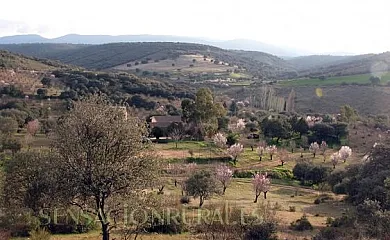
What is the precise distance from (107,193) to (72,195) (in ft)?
3.95

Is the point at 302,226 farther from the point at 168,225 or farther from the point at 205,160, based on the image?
the point at 205,160

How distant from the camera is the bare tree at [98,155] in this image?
48.9ft

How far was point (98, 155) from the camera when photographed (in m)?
15.0

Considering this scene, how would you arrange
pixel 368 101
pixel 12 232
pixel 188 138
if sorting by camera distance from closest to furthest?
pixel 12 232, pixel 188 138, pixel 368 101

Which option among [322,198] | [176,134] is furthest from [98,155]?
[176,134]

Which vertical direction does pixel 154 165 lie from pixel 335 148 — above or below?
above

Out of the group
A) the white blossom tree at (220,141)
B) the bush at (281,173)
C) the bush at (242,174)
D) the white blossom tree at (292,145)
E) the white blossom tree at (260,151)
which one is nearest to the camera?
the bush at (242,174)

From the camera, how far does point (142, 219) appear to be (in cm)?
1662

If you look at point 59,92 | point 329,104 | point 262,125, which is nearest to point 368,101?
point 329,104

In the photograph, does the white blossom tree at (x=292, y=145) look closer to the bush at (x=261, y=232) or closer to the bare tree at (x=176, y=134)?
the bare tree at (x=176, y=134)

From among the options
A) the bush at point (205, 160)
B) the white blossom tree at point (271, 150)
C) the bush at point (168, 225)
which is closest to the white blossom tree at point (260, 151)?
the white blossom tree at point (271, 150)

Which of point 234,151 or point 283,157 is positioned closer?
point 234,151

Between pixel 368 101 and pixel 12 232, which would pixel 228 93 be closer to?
pixel 368 101

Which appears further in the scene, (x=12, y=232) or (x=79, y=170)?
(x=12, y=232)
